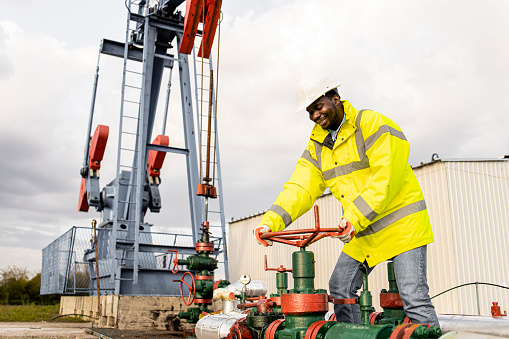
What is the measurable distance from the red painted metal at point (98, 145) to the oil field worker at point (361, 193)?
9.40 metres

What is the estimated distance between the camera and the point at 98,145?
1148 centimetres

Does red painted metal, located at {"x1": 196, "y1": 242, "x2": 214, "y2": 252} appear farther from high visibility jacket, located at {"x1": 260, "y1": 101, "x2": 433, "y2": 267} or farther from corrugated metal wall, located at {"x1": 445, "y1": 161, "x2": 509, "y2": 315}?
corrugated metal wall, located at {"x1": 445, "y1": 161, "x2": 509, "y2": 315}

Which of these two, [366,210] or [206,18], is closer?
[366,210]

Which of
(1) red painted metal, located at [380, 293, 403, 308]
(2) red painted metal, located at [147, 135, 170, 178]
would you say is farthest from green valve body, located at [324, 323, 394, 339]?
(2) red painted metal, located at [147, 135, 170, 178]

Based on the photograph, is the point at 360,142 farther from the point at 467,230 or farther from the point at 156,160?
the point at 156,160

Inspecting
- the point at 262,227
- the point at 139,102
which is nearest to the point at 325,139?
the point at 262,227

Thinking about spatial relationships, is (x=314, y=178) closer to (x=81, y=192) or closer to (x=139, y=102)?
(x=139, y=102)

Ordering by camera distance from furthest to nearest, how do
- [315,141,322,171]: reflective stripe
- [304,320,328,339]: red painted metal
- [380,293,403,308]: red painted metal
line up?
[315,141,322,171]: reflective stripe < [380,293,403,308]: red painted metal < [304,320,328,339]: red painted metal

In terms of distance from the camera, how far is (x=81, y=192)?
12742 millimetres

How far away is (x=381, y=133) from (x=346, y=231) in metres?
0.59

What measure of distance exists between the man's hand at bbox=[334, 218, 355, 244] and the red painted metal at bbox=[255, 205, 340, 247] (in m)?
0.03

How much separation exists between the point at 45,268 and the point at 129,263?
4619 mm

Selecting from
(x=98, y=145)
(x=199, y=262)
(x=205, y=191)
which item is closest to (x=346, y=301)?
(x=199, y=262)

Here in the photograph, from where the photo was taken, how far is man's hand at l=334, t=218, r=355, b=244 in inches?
90.2
